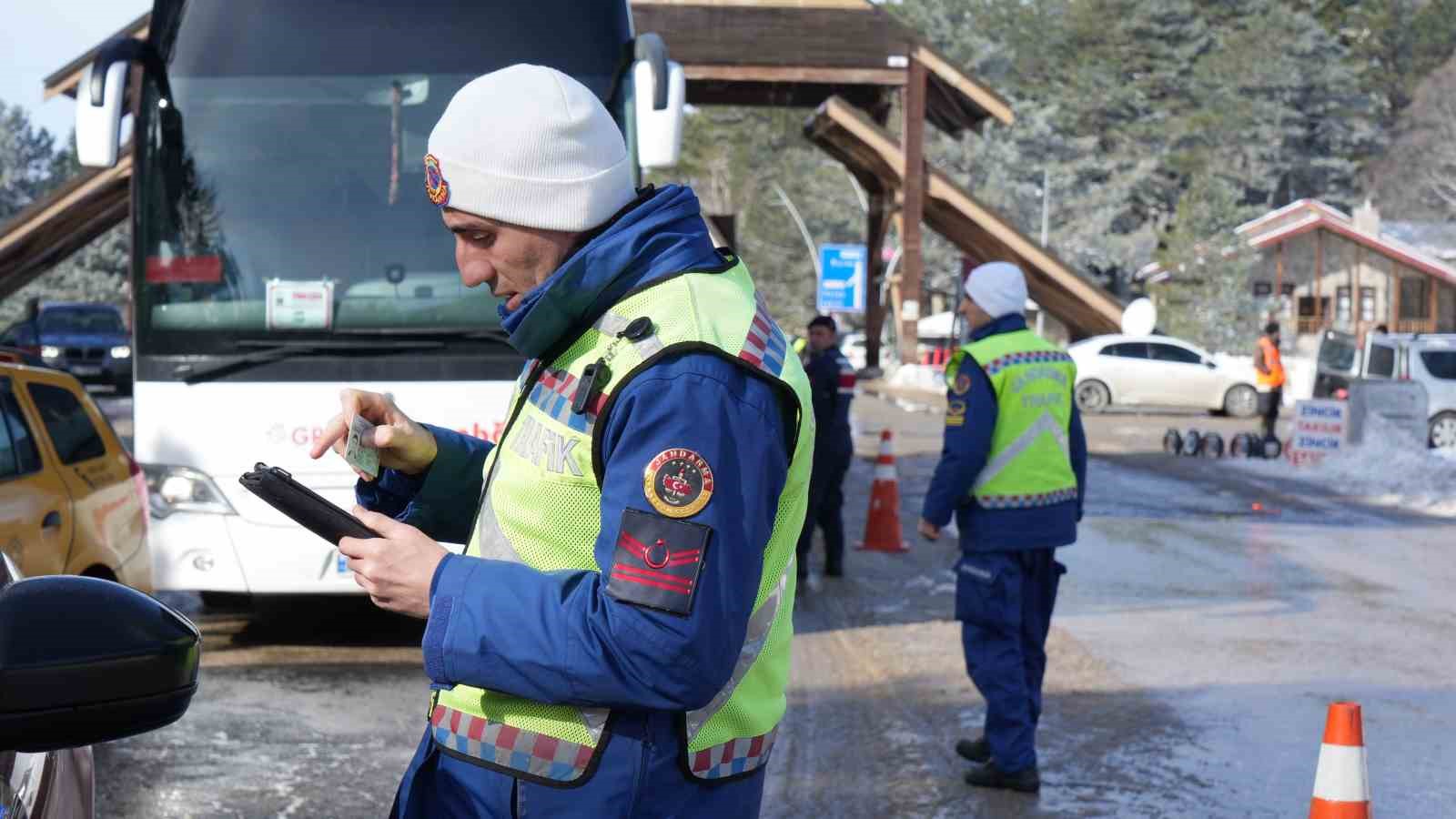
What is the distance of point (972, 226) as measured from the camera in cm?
3772

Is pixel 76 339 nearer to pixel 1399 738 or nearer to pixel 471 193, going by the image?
pixel 1399 738

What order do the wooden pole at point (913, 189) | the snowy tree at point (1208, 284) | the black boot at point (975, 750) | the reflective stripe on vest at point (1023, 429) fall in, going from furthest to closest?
the snowy tree at point (1208, 284) < the wooden pole at point (913, 189) < the black boot at point (975, 750) < the reflective stripe on vest at point (1023, 429)

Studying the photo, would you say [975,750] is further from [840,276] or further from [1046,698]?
[840,276]

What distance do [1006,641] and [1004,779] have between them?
52cm

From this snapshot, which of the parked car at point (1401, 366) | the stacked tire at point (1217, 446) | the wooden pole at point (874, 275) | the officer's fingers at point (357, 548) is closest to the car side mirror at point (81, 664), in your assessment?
the officer's fingers at point (357, 548)

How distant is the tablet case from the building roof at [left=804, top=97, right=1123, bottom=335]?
110ft

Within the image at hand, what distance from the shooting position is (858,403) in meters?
37.2

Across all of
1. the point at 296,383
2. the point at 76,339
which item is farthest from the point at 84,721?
the point at 76,339

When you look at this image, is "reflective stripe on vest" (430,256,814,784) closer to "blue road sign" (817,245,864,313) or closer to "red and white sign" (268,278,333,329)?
"red and white sign" (268,278,333,329)

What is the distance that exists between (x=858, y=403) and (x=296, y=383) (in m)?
29.1

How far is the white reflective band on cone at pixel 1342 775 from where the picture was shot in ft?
13.0

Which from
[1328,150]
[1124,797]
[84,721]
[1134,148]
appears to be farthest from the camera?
[1328,150]

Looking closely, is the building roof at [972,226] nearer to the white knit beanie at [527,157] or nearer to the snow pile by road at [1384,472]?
the snow pile by road at [1384,472]

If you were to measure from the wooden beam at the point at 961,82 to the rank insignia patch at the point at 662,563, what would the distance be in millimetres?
32591
